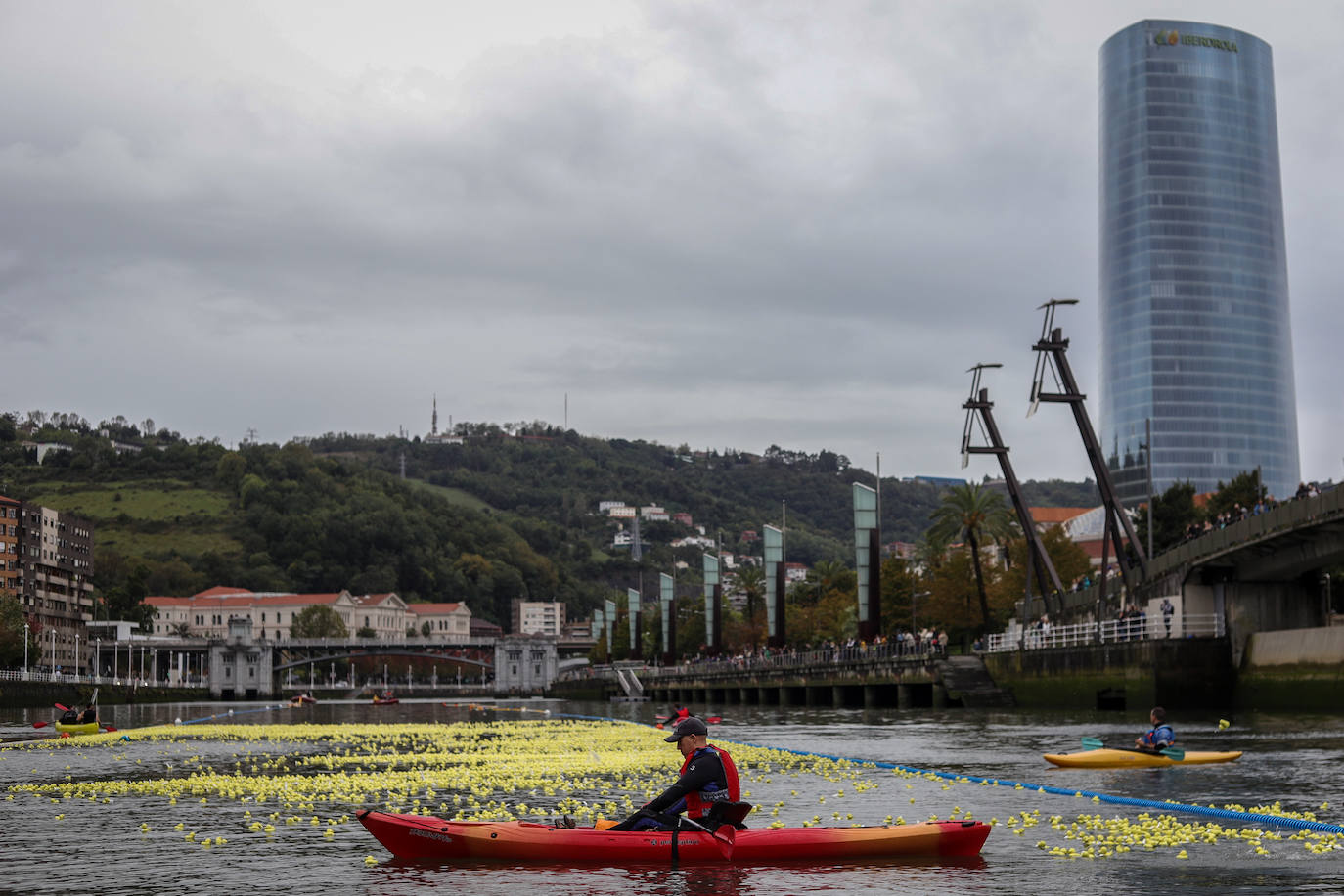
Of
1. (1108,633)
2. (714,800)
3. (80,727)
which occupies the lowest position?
(80,727)

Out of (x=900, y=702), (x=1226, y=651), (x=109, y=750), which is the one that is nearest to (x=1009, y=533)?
(x=900, y=702)

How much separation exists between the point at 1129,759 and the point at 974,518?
6383 cm

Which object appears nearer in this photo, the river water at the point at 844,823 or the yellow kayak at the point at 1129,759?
the river water at the point at 844,823

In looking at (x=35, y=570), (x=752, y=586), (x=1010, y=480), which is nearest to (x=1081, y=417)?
(x=1010, y=480)

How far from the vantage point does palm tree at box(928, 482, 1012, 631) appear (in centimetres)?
9381

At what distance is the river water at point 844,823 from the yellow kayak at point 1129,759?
44cm

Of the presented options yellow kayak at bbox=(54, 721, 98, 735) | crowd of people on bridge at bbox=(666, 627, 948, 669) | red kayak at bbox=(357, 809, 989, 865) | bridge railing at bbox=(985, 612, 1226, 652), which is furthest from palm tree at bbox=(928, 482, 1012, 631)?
red kayak at bbox=(357, 809, 989, 865)

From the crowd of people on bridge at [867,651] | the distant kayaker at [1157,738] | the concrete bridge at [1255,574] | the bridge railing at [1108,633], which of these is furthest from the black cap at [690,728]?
the crowd of people on bridge at [867,651]

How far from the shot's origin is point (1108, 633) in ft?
206

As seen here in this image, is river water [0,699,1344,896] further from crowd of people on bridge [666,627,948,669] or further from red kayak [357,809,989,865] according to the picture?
crowd of people on bridge [666,627,948,669]

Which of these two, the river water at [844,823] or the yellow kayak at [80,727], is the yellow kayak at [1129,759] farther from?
the yellow kayak at [80,727]

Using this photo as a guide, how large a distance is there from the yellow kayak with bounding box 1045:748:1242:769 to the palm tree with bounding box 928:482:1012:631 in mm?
60704

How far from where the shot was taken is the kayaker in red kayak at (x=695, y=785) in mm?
17422

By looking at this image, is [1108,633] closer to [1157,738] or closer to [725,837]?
[1157,738]
